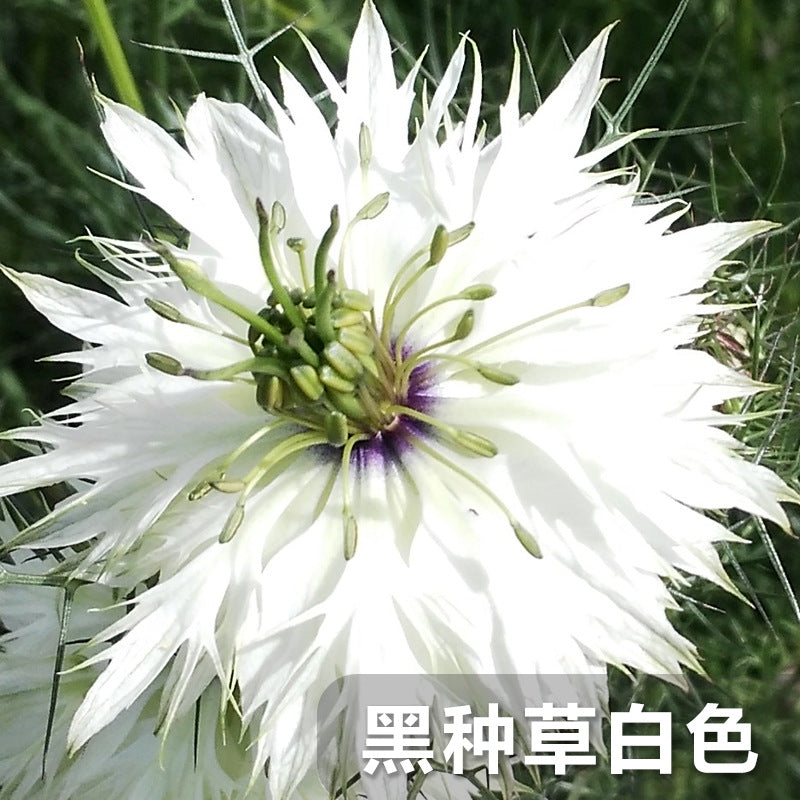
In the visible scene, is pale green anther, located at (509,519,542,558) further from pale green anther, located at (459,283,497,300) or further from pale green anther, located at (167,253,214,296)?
pale green anther, located at (167,253,214,296)

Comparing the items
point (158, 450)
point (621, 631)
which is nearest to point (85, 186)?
point (158, 450)

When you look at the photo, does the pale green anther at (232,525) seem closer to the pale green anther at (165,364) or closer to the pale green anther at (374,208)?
the pale green anther at (165,364)

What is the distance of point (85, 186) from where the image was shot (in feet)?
6.23

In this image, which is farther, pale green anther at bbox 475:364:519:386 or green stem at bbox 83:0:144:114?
green stem at bbox 83:0:144:114

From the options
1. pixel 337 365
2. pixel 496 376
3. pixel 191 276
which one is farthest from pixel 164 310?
pixel 496 376

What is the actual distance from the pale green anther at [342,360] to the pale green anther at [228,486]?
11 cm

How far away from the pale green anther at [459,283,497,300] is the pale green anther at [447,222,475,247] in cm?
4

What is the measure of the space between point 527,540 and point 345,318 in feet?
0.71

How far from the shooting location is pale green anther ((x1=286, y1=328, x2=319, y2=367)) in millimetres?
850

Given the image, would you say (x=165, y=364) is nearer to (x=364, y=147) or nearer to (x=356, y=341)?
(x=356, y=341)

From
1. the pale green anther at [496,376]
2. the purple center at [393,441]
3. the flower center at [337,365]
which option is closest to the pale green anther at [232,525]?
the flower center at [337,365]

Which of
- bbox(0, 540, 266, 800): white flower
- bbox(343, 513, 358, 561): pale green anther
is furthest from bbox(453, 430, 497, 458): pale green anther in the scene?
bbox(0, 540, 266, 800): white flower

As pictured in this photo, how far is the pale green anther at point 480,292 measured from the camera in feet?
2.88

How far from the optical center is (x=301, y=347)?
0.85 metres
